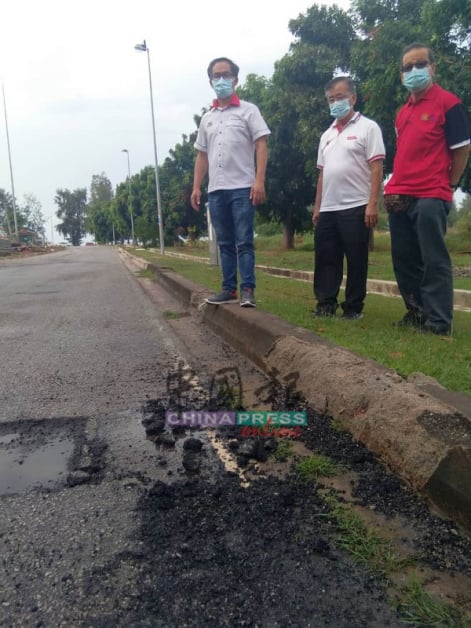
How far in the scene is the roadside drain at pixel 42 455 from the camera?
1.83 metres

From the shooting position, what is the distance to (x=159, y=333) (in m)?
4.61

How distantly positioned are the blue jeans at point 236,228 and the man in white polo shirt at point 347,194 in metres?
0.59

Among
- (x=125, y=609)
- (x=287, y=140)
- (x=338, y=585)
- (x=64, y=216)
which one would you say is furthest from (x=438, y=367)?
(x=64, y=216)

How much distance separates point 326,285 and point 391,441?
2675mm

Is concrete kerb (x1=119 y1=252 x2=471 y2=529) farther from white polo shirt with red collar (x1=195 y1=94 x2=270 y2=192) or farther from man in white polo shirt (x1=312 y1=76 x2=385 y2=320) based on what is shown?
white polo shirt with red collar (x1=195 y1=94 x2=270 y2=192)

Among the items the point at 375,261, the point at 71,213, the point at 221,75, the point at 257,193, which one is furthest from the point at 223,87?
the point at 71,213

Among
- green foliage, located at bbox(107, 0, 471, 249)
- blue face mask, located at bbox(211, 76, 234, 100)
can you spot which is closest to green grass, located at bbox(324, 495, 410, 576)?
blue face mask, located at bbox(211, 76, 234, 100)

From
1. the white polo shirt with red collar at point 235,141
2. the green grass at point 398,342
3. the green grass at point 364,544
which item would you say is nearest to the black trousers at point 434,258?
the green grass at point 398,342

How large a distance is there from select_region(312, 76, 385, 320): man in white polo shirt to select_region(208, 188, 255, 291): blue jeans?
0.59 meters

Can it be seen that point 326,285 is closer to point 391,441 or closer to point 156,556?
point 391,441

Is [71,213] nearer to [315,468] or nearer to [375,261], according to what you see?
[375,261]

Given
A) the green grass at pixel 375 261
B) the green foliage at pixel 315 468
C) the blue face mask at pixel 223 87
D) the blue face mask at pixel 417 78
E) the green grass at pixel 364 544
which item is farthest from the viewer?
the green grass at pixel 375 261

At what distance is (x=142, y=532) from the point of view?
1.49 m

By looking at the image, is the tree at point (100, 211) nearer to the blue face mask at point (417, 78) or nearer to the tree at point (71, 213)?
the tree at point (71, 213)
